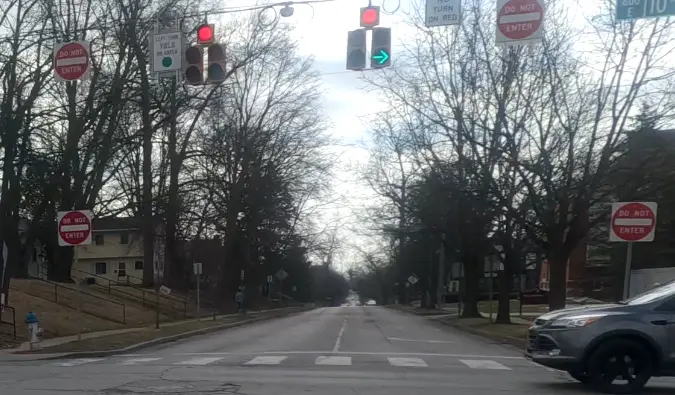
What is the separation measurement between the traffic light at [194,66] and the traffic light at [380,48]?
129 inches

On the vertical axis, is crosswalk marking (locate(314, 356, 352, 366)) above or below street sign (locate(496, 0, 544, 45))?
below

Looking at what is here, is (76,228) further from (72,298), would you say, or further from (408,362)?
(72,298)

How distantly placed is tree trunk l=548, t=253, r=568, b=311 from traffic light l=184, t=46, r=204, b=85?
1541 centimetres

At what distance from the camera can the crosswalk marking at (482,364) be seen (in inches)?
633

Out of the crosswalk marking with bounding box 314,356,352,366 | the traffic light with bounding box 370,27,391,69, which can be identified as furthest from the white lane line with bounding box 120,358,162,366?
the traffic light with bounding box 370,27,391,69

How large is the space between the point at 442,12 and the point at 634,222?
253 inches

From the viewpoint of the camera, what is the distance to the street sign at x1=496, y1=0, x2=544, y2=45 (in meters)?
14.2

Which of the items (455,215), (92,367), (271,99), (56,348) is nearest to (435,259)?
(271,99)

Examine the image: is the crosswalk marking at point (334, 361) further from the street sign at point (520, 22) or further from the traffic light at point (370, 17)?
the street sign at point (520, 22)

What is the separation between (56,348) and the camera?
20625 mm

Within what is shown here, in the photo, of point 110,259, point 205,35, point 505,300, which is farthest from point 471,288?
point 110,259

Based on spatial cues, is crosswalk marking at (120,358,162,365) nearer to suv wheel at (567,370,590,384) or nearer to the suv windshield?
suv wheel at (567,370,590,384)

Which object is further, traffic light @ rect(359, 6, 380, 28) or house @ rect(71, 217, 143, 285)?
house @ rect(71, 217, 143, 285)

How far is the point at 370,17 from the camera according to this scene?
14.4 metres
